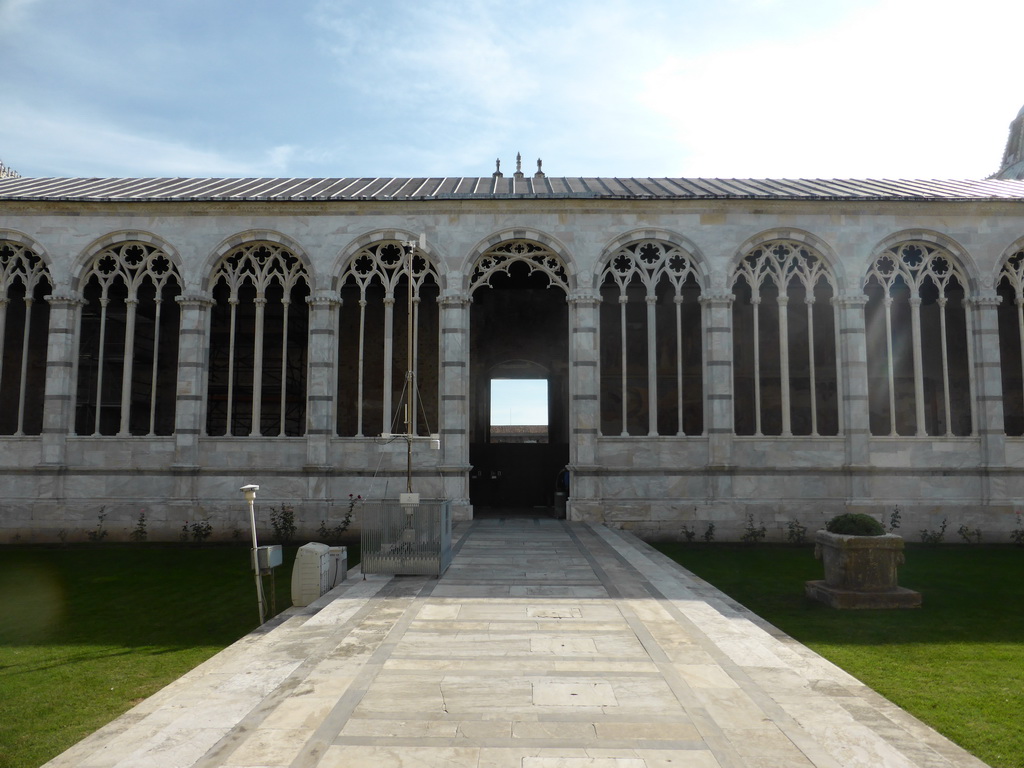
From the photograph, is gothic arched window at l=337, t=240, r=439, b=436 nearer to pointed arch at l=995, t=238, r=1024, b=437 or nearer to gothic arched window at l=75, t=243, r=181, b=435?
gothic arched window at l=75, t=243, r=181, b=435

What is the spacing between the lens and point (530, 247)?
19984 millimetres

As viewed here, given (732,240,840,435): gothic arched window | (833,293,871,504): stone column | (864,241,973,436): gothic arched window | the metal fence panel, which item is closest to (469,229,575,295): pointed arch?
(833,293,871,504): stone column

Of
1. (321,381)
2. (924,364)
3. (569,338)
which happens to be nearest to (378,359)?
(321,381)

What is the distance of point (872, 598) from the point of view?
1066 centimetres

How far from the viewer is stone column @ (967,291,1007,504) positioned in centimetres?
1866

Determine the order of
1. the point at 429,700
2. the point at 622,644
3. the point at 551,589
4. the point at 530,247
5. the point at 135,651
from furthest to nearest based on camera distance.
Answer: the point at 530,247, the point at 551,589, the point at 135,651, the point at 622,644, the point at 429,700

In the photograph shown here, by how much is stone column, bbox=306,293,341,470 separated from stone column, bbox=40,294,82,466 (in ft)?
22.2

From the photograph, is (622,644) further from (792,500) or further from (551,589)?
(792,500)

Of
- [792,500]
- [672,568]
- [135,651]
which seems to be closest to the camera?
[135,651]

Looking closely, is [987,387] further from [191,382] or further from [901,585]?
[191,382]

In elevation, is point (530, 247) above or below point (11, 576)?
above

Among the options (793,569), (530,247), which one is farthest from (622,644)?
(530,247)

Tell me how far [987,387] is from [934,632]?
12389 millimetres

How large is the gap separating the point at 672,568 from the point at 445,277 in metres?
10.5
